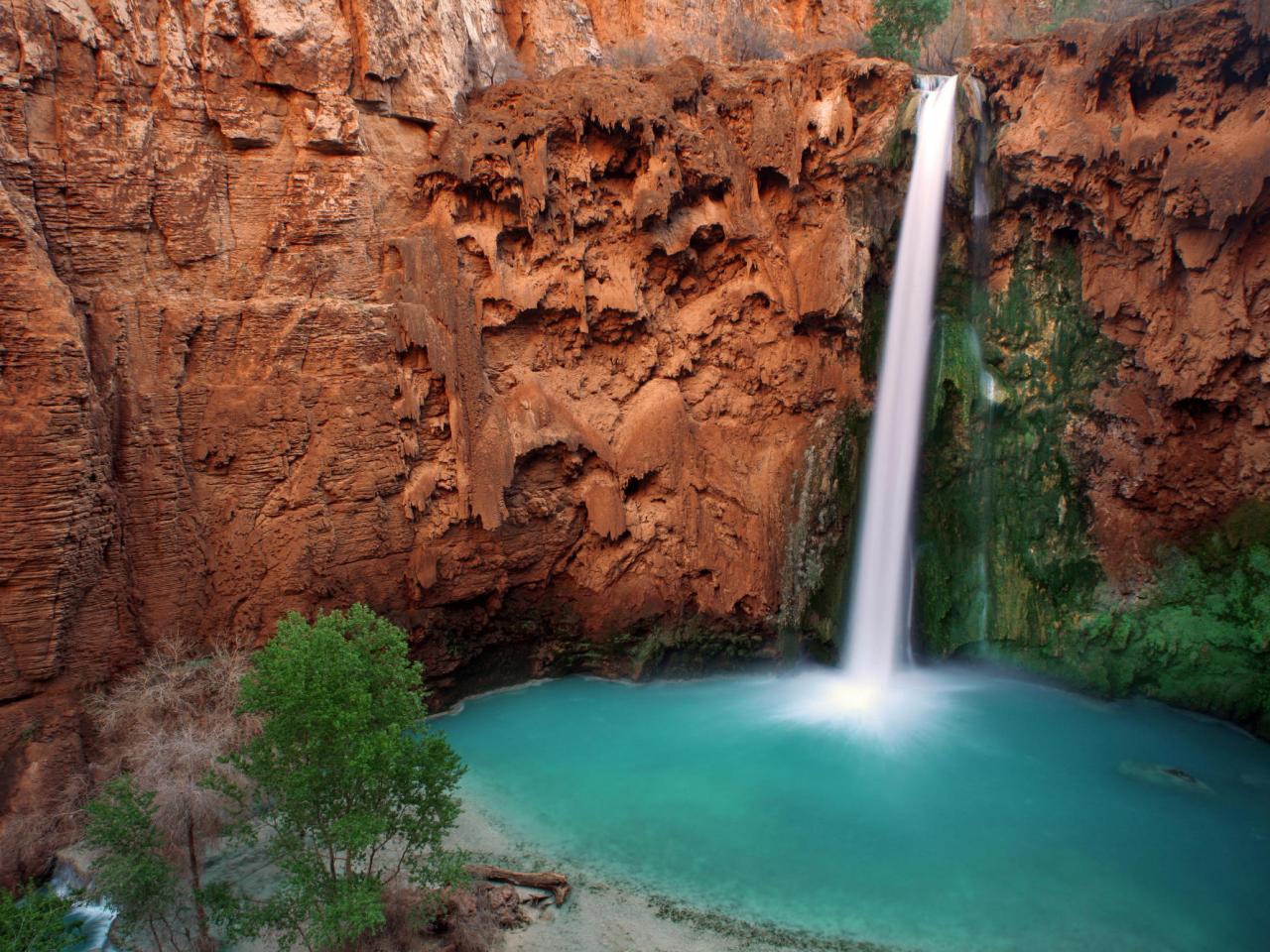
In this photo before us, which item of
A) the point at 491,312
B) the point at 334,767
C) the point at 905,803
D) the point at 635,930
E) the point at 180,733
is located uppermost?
the point at 491,312

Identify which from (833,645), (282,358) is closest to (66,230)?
(282,358)

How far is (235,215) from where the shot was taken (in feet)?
44.0

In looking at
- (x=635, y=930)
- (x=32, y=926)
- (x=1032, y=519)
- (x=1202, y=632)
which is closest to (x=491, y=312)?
(x=635, y=930)

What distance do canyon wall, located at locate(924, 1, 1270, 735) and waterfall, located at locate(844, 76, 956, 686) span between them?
508 millimetres

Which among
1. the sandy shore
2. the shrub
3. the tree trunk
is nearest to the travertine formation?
the shrub

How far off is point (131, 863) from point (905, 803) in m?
9.16

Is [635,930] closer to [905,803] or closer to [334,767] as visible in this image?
[334,767]

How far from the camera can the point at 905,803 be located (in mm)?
11953

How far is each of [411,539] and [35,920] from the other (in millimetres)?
7793

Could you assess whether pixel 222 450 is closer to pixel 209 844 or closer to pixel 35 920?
pixel 209 844

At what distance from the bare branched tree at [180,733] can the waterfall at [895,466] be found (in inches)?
403

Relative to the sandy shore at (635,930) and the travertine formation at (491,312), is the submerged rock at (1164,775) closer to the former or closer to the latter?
the travertine formation at (491,312)

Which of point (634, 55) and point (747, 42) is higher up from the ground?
point (747, 42)

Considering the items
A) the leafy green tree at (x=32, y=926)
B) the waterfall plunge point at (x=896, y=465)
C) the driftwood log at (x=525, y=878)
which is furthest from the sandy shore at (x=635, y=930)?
the waterfall plunge point at (x=896, y=465)
